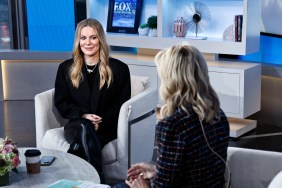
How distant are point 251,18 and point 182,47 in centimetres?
368

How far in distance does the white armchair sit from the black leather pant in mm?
144

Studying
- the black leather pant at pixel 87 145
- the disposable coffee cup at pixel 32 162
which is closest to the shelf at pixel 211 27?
the black leather pant at pixel 87 145

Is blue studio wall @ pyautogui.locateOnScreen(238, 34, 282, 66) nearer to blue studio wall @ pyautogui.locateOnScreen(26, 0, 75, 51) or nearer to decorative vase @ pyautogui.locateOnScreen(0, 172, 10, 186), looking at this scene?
blue studio wall @ pyautogui.locateOnScreen(26, 0, 75, 51)

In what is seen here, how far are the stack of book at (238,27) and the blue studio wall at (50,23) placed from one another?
14.1 feet

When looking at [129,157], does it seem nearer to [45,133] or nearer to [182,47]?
[45,133]

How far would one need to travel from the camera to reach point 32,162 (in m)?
3.37

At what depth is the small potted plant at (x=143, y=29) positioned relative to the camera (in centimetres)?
697

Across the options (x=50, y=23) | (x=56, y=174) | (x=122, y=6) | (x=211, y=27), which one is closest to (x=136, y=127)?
(x=56, y=174)

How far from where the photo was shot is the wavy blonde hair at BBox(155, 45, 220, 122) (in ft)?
8.35

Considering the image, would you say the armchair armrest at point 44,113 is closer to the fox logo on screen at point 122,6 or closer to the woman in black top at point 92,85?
the woman in black top at point 92,85

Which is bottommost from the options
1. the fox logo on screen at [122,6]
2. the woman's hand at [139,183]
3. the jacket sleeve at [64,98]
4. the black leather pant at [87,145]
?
the black leather pant at [87,145]

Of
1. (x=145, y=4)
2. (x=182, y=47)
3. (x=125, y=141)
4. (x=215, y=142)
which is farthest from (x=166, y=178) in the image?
(x=145, y=4)

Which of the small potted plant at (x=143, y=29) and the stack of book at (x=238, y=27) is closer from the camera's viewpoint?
the stack of book at (x=238, y=27)

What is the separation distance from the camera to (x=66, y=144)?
171 inches
